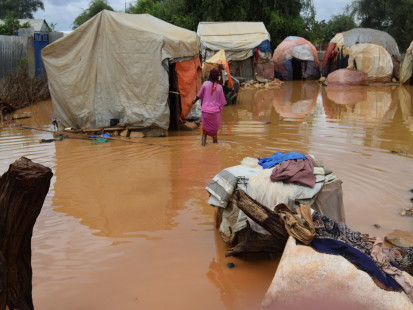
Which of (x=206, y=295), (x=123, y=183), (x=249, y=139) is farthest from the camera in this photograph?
(x=249, y=139)

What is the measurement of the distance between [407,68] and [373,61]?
1.59 meters

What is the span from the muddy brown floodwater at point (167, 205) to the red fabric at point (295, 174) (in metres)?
0.73

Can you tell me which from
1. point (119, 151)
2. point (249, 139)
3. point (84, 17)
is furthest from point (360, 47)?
point (84, 17)

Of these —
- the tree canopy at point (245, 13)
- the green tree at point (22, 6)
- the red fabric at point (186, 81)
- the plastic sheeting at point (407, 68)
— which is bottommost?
the red fabric at point (186, 81)

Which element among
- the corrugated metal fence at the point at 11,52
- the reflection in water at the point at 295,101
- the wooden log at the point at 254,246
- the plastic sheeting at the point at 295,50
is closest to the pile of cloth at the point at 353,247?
the wooden log at the point at 254,246

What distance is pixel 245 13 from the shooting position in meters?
25.7

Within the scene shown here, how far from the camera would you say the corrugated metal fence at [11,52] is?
13.5m

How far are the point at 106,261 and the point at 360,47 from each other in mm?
20761

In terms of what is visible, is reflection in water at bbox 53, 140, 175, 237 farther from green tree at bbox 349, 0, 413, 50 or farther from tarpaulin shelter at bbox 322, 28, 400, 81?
green tree at bbox 349, 0, 413, 50

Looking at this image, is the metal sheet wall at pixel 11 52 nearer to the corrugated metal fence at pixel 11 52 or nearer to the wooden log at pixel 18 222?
the corrugated metal fence at pixel 11 52

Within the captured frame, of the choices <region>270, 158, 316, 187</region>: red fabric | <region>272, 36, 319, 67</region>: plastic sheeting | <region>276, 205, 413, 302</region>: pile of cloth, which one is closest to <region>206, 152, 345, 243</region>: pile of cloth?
<region>270, 158, 316, 187</region>: red fabric

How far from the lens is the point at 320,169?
13.6 ft

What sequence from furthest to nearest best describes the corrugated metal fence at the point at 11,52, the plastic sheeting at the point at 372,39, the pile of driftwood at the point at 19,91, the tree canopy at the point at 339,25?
the tree canopy at the point at 339,25
the plastic sheeting at the point at 372,39
the corrugated metal fence at the point at 11,52
the pile of driftwood at the point at 19,91

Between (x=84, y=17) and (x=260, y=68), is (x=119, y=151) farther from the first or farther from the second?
(x=84, y=17)
